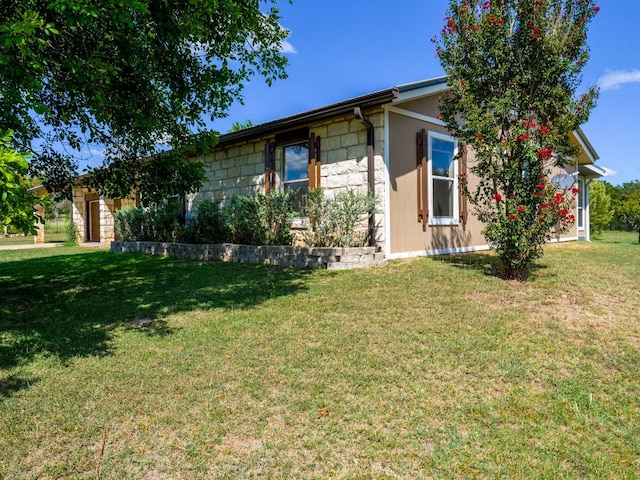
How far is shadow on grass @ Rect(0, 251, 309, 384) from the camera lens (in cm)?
409

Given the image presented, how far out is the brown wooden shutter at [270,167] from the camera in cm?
993

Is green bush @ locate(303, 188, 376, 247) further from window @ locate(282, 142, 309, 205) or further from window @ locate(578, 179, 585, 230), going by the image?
window @ locate(578, 179, 585, 230)

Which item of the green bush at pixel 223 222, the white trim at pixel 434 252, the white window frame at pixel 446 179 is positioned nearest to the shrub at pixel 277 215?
the green bush at pixel 223 222

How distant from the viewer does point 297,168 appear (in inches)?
379

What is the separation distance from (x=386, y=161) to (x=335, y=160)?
1.25 m

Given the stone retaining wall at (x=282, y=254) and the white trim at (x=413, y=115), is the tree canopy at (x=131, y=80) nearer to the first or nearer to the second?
the stone retaining wall at (x=282, y=254)

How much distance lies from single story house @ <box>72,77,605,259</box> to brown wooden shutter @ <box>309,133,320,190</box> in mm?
22

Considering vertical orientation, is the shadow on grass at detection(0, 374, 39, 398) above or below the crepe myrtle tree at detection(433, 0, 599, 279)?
below

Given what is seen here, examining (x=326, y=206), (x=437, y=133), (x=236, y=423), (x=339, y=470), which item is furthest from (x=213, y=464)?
(x=437, y=133)

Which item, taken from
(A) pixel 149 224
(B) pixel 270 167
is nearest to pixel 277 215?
(B) pixel 270 167

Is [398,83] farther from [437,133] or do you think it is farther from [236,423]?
[236,423]

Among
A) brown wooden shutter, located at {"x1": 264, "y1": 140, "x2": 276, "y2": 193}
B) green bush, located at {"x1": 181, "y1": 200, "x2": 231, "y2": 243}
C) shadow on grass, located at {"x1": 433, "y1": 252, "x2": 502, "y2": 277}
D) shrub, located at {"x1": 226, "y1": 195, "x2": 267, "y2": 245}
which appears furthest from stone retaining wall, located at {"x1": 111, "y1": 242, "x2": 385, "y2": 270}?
brown wooden shutter, located at {"x1": 264, "y1": 140, "x2": 276, "y2": 193}

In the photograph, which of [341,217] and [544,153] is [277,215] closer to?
[341,217]

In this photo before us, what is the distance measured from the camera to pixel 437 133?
355 inches
